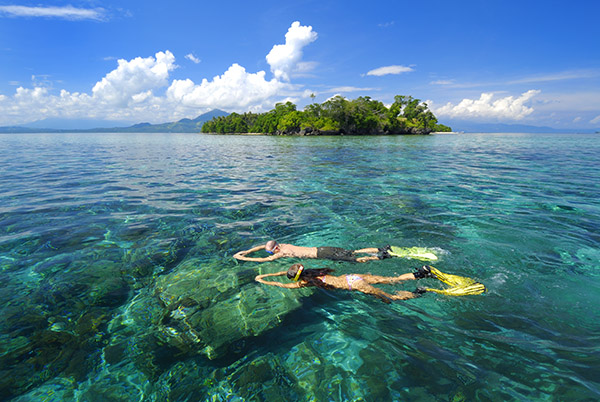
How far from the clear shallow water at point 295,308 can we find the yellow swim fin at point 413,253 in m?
0.26

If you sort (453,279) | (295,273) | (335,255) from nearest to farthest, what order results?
(453,279) → (295,273) → (335,255)

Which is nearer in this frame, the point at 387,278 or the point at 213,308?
the point at 213,308

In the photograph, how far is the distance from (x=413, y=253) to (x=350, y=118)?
122189 mm

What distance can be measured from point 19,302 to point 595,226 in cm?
1714

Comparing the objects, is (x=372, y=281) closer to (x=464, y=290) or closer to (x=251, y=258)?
(x=464, y=290)

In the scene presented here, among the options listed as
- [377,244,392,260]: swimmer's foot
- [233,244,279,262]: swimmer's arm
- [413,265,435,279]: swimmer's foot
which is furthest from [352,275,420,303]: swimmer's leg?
[233,244,279,262]: swimmer's arm

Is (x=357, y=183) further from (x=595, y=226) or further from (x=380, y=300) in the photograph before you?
(x=380, y=300)

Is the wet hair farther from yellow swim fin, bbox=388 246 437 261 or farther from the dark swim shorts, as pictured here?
yellow swim fin, bbox=388 246 437 261

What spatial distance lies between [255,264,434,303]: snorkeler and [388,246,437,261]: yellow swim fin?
1.02 m

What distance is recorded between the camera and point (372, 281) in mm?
6379

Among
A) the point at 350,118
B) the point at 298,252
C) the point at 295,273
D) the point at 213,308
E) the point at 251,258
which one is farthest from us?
the point at 350,118

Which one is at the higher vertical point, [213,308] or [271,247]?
[271,247]

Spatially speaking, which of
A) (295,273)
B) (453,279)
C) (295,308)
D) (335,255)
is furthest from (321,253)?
(453,279)

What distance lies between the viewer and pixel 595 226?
366 inches
